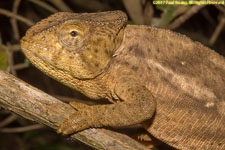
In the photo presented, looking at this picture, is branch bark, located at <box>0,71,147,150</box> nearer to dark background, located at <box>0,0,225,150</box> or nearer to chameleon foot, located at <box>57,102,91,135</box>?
chameleon foot, located at <box>57,102,91,135</box>

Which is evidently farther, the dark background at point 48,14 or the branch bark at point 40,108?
the dark background at point 48,14

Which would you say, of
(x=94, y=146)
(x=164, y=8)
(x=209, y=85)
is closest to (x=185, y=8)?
(x=164, y=8)

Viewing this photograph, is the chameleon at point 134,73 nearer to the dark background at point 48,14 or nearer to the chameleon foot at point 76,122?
the chameleon foot at point 76,122

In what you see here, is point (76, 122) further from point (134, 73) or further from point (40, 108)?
point (134, 73)

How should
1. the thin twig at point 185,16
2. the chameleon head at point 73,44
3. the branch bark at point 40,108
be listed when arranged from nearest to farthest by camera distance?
the branch bark at point 40,108
the chameleon head at point 73,44
the thin twig at point 185,16

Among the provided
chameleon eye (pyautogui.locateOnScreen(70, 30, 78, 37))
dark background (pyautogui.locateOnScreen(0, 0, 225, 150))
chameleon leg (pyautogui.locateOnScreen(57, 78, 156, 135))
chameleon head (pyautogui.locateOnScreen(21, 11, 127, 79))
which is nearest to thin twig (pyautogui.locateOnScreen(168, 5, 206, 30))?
dark background (pyautogui.locateOnScreen(0, 0, 225, 150))

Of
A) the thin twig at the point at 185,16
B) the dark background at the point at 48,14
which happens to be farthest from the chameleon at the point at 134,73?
the thin twig at the point at 185,16

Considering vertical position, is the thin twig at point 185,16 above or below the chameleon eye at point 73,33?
below

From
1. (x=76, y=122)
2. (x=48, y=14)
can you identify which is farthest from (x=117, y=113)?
(x=48, y=14)
